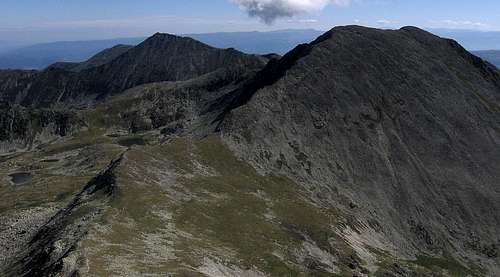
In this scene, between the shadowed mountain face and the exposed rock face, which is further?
the exposed rock face

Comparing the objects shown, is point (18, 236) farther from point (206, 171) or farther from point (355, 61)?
point (355, 61)

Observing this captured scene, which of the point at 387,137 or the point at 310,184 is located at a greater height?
the point at 387,137

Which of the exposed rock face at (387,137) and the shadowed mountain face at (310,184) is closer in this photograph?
the shadowed mountain face at (310,184)

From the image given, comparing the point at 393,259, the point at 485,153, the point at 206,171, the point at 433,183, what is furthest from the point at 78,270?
the point at 485,153

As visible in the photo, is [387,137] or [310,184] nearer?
[310,184]
